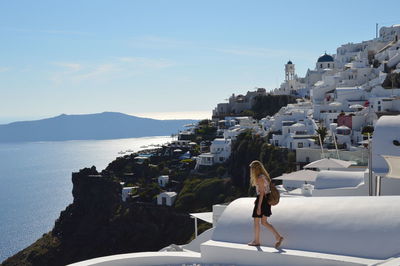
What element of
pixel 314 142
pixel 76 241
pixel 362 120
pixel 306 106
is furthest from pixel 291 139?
pixel 76 241

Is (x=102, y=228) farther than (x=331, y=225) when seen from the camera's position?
Yes

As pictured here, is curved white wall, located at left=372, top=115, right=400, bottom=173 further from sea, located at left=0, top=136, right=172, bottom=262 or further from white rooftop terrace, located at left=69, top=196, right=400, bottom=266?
sea, located at left=0, top=136, right=172, bottom=262

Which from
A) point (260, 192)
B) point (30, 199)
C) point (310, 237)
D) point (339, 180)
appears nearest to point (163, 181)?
point (339, 180)

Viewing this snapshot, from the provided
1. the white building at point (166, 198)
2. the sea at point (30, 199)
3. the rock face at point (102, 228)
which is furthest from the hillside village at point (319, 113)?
the sea at point (30, 199)

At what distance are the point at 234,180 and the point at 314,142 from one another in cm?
1198

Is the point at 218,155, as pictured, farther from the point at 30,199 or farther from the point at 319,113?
the point at 30,199

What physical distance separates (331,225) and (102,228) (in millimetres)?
50057

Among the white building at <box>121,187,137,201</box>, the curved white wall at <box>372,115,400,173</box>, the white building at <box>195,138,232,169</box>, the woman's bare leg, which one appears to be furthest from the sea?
the woman's bare leg

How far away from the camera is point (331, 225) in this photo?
22.1ft

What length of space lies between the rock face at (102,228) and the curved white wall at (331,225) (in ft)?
127

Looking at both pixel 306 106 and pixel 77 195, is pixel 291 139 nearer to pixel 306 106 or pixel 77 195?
pixel 306 106

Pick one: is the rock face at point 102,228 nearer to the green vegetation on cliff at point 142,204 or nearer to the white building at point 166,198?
the green vegetation on cliff at point 142,204

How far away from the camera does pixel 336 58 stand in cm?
7938

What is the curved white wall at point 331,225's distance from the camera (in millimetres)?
6277
